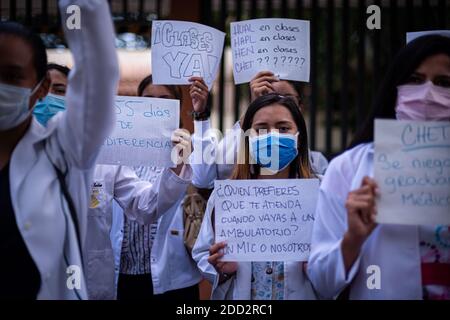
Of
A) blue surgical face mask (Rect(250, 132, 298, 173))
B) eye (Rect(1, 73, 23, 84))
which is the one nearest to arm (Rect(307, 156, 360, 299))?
blue surgical face mask (Rect(250, 132, 298, 173))

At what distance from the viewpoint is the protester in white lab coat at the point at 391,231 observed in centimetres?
211

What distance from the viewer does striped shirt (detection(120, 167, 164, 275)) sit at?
3.38 metres

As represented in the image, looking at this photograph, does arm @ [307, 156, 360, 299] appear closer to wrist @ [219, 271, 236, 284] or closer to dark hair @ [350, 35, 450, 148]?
dark hair @ [350, 35, 450, 148]

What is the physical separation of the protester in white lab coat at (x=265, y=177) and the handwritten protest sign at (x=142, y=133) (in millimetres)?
362

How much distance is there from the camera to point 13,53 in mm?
2047

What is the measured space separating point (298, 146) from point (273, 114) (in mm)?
177

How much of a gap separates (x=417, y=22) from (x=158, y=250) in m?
4.26

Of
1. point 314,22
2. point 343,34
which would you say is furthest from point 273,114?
point 343,34

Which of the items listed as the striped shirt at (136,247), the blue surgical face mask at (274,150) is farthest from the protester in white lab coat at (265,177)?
the striped shirt at (136,247)

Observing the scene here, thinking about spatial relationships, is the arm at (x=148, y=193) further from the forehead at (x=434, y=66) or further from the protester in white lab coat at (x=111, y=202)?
the forehead at (x=434, y=66)

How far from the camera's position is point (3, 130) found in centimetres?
206

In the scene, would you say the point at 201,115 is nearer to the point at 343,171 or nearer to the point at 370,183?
the point at 343,171

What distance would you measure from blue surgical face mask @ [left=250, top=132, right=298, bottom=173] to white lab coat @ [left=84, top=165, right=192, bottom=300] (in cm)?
44

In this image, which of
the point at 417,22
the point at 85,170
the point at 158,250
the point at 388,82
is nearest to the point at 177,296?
the point at 158,250
